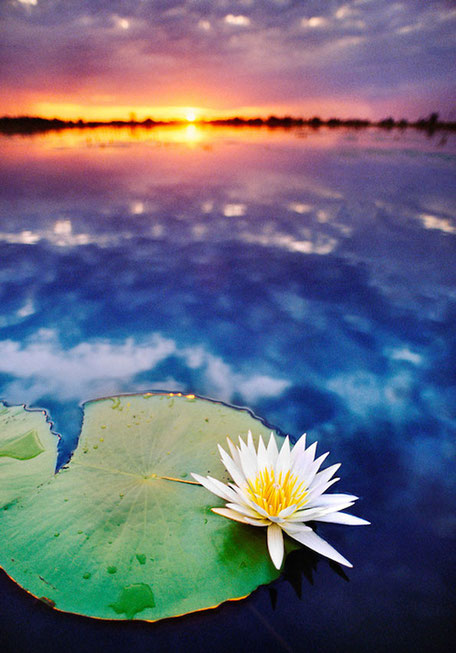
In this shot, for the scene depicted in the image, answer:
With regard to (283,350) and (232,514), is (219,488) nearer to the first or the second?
(232,514)

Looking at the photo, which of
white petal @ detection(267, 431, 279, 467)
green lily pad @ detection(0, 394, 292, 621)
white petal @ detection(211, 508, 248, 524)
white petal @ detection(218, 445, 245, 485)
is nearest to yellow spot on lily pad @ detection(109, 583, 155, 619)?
green lily pad @ detection(0, 394, 292, 621)

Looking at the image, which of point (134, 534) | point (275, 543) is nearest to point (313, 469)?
point (275, 543)

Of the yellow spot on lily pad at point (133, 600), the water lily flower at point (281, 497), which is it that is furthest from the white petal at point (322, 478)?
the yellow spot on lily pad at point (133, 600)

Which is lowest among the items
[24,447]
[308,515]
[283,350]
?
[283,350]

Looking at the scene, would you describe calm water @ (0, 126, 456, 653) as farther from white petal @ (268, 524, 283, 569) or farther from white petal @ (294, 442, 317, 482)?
white petal @ (294, 442, 317, 482)

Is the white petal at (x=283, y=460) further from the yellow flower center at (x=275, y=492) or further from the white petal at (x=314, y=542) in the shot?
the white petal at (x=314, y=542)

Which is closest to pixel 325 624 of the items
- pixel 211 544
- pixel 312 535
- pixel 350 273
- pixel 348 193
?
pixel 312 535

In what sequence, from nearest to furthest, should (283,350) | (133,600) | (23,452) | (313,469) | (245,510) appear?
(133,600) < (245,510) < (313,469) < (23,452) < (283,350)
